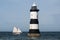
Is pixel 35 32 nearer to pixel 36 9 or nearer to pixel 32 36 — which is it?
pixel 32 36

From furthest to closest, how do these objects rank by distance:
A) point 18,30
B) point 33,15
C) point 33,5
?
point 18,30, point 33,5, point 33,15

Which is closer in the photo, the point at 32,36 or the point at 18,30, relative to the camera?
the point at 32,36

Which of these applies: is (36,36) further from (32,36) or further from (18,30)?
(18,30)

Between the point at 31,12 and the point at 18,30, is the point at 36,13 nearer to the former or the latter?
the point at 31,12

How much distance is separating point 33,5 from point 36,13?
185 cm

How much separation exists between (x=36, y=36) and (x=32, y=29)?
79cm

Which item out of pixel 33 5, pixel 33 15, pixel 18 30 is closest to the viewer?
pixel 33 15

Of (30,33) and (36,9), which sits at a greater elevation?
(36,9)

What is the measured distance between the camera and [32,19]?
1054 inches

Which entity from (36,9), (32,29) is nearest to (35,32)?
(32,29)

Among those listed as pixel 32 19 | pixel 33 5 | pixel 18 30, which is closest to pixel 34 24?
pixel 32 19

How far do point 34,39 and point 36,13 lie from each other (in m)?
2.42

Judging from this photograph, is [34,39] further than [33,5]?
No

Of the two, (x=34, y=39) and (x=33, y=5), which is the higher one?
(x=33, y=5)
